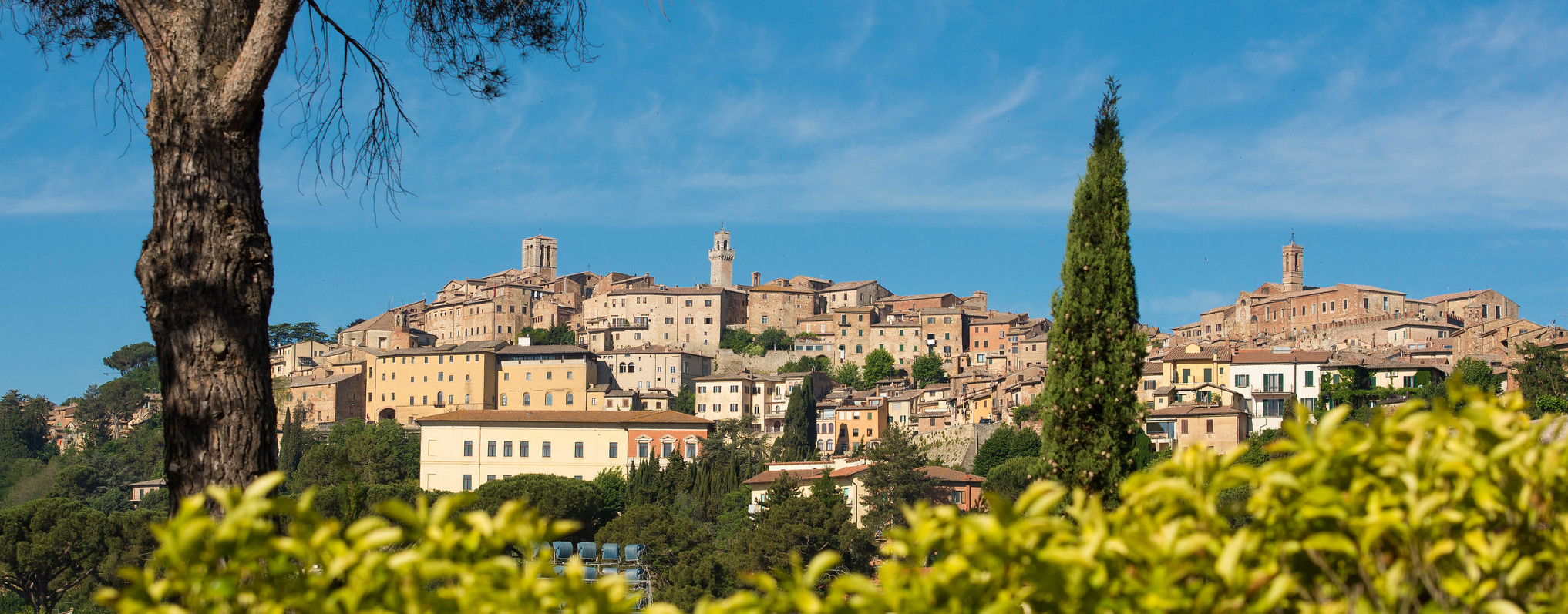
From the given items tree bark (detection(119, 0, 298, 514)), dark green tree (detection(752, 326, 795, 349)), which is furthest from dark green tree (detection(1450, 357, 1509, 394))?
tree bark (detection(119, 0, 298, 514))

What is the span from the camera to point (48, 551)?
145 feet

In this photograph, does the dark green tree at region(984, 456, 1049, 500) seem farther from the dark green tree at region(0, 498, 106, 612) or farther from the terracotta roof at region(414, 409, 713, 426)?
the dark green tree at region(0, 498, 106, 612)

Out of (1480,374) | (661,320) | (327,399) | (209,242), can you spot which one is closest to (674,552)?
(1480,374)

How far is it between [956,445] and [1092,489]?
56216 mm

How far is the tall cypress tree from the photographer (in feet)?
29.6

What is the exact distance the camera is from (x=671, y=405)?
80.1 m

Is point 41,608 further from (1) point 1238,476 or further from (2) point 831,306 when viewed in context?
(2) point 831,306

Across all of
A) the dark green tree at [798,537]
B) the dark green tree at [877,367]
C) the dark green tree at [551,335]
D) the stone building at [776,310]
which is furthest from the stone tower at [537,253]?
the dark green tree at [798,537]

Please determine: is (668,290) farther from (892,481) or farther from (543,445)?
(892,481)

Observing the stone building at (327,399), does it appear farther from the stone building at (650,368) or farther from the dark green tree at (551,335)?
the stone building at (650,368)

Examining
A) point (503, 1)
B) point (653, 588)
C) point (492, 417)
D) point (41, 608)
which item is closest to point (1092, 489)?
point (503, 1)

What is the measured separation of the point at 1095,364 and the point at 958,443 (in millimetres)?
56174

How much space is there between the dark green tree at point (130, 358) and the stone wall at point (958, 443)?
73.1 metres

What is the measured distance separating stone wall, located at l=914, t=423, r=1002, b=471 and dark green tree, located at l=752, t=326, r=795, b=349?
2690 cm
